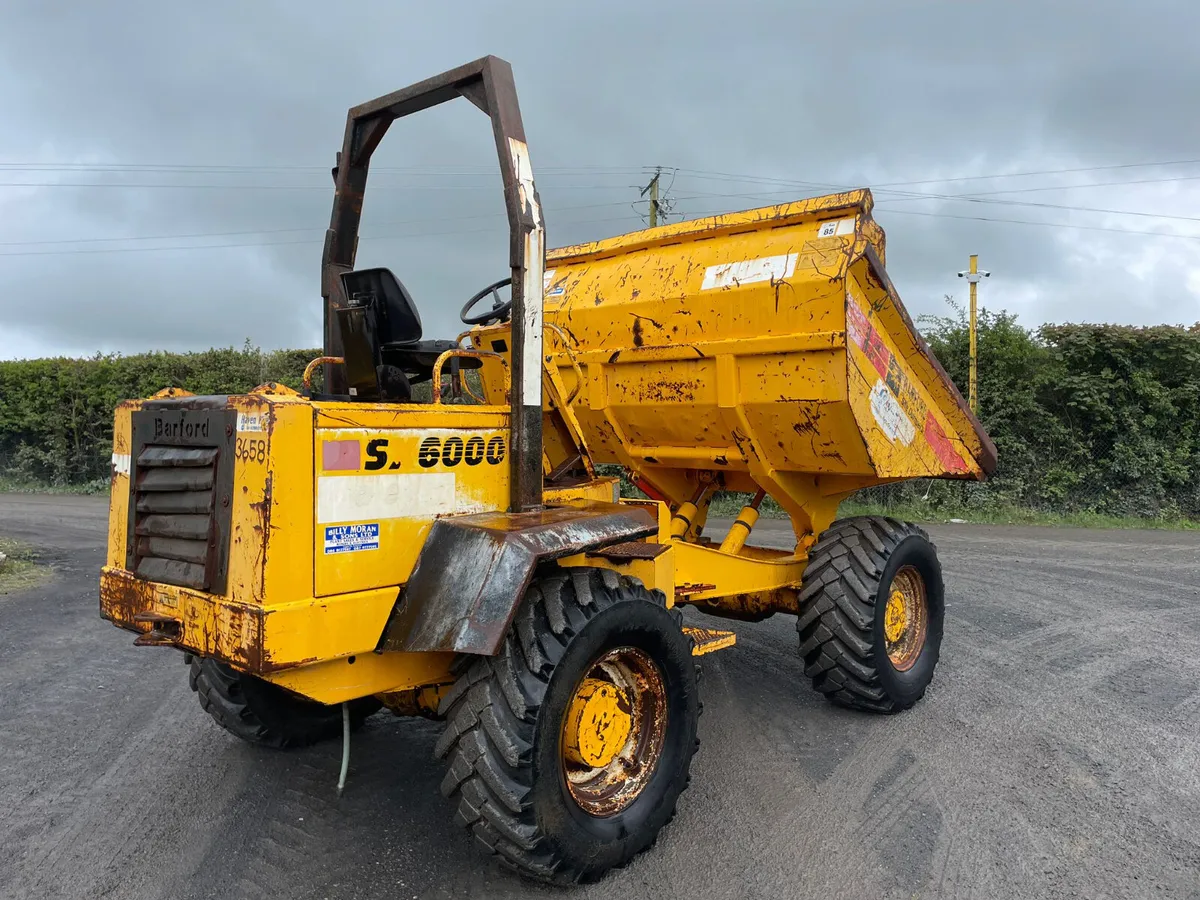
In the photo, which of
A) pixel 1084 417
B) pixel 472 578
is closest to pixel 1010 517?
pixel 1084 417

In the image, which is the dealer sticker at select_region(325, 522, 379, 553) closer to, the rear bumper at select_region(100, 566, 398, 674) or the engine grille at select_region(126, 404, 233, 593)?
the rear bumper at select_region(100, 566, 398, 674)

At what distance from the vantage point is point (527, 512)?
3.13 meters

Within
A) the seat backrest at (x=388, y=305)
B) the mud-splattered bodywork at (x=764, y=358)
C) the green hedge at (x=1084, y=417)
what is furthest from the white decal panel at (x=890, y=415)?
the green hedge at (x=1084, y=417)

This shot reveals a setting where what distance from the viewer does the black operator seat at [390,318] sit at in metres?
3.24

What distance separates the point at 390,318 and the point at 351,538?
99 centimetres

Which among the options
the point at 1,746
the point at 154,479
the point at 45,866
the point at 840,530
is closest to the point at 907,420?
the point at 840,530

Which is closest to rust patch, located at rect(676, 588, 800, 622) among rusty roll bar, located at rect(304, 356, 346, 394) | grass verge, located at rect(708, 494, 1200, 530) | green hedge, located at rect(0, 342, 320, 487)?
rusty roll bar, located at rect(304, 356, 346, 394)

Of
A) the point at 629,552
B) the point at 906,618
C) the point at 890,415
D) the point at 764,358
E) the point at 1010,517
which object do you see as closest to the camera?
the point at 629,552

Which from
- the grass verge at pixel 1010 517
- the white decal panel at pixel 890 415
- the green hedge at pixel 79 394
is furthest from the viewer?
the green hedge at pixel 79 394

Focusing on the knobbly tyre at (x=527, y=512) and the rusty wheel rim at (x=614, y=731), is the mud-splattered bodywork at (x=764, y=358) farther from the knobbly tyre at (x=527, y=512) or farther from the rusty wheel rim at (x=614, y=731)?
the rusty wheel rim at (x=614, y=731)

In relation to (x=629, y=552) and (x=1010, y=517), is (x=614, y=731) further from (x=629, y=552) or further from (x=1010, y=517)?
(x=1010, y=517)

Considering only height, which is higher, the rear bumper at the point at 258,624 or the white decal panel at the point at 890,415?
the white decal panel at the point at 890,415

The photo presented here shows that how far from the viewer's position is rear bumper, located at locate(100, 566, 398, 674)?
2480 millimetres

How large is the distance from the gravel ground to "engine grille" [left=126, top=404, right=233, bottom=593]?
108cm
